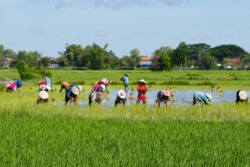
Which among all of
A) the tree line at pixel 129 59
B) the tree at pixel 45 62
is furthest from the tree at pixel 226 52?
the tree at pixel 45 62

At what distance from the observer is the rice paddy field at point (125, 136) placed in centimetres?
493

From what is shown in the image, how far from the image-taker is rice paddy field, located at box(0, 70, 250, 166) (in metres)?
4.93

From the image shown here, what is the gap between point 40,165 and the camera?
4.63 meters

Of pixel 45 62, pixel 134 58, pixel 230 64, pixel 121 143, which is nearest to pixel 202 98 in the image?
pixel 121 143

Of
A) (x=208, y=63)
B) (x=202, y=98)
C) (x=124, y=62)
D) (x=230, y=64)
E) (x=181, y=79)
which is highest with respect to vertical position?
(x=124, y=62)

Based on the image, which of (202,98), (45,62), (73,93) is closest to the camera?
(202,98)

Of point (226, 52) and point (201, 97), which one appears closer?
point (201, 97)

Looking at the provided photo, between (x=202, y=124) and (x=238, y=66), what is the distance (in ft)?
236

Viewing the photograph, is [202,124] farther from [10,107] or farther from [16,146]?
[10,107]

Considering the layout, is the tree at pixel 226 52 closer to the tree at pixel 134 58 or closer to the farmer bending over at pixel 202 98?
the tree at pixel 134 58

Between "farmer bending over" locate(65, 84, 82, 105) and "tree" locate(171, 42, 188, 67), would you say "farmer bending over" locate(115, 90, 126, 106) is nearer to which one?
"farmer bending over" locate(65, 84, 82, 105)

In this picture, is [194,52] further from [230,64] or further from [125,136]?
[125,136]

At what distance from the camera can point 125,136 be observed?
650cm

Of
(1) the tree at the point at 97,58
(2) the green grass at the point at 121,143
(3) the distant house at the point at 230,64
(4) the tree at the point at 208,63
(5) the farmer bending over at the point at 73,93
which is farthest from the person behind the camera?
(3) the distant house at the point at 230,64
